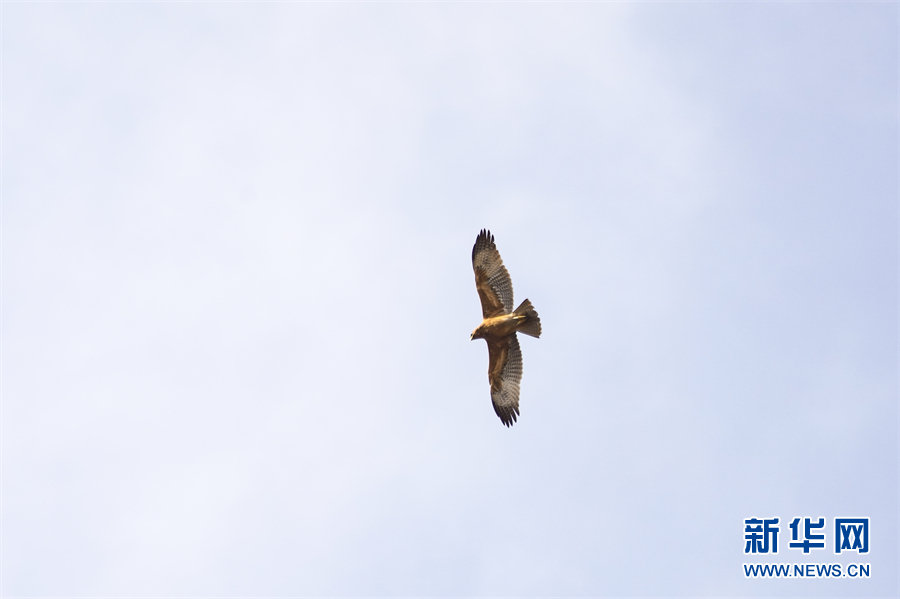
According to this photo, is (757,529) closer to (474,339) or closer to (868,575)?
(868,575)

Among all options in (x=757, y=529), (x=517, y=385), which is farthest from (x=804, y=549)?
(x=517, y=385)

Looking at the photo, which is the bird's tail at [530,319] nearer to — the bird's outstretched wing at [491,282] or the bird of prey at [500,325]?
the bird of prey at [500,325]

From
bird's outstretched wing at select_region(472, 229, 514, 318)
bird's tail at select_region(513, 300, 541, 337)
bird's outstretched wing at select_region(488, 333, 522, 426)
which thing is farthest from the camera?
bird's outstretched wing at select_region(488, 333, 522, 426)

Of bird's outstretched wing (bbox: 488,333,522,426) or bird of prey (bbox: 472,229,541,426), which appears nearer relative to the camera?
bird of prey (bbox: 472,229,541,426)

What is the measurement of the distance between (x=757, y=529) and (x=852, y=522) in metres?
2.20

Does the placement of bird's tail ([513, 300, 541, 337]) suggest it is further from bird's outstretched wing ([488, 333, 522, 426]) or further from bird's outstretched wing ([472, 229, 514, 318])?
bird's outstretched wing ([488, 333, 522, 426])

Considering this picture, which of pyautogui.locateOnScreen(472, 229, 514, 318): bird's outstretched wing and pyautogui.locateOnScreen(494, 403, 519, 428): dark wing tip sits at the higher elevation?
pyautogui.locateOnScreen(472, 229, 514, 318): bird's outstretched wing

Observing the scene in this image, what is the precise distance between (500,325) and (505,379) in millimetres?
1951

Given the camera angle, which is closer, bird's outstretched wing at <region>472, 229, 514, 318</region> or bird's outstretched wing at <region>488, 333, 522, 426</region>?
bird's outstretched wing at <region>472, 229, 514, 318</region>

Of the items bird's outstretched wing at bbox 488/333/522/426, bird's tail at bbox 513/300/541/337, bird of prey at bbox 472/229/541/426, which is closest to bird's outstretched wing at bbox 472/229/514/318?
bird of prey at bbox 472/229/541/426

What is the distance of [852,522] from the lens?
3606cm

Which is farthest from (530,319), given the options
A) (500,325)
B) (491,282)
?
(491,282)

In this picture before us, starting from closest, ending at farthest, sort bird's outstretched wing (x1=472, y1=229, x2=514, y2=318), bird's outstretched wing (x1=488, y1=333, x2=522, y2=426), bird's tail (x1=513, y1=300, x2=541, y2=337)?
bird's tail (x1=513, y1=300, x2=541, y2=337), bird's outstretched wing (x1=472, y1=229, x2=514, y2=318), bird's outstretched wing (x1=488, y1=333, x2=522, y2=426)

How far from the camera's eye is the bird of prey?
33938mm
